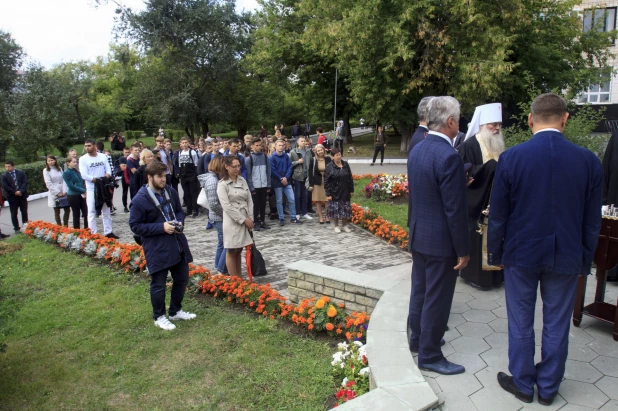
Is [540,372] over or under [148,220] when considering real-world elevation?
under

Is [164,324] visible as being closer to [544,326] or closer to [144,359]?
[144,359]

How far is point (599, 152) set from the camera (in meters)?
10.1

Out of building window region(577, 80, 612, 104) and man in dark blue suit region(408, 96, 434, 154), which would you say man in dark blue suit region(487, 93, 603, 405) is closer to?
man in dark blue suit region(408, 96, 434, 154)

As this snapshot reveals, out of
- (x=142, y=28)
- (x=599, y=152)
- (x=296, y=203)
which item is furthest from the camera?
(x=142, y=28)

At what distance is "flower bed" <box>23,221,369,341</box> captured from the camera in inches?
185

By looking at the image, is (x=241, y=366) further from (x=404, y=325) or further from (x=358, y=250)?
(x=358, y=250)

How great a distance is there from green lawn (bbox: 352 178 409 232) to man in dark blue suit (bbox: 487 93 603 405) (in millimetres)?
6303

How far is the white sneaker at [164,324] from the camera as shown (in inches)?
204

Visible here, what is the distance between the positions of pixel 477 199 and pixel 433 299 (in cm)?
180

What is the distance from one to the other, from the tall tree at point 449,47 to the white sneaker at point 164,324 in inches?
644

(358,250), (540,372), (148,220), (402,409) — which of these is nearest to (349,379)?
(402,409)

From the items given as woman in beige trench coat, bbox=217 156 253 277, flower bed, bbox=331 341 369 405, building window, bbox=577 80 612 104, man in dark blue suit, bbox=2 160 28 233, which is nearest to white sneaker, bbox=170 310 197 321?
woman in beige trench coat, bbox=217 156 253 277

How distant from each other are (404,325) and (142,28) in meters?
29.2

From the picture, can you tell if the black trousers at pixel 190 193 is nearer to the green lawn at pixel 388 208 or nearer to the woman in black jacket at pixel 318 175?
the woman in black jacket at pixel 318 175
